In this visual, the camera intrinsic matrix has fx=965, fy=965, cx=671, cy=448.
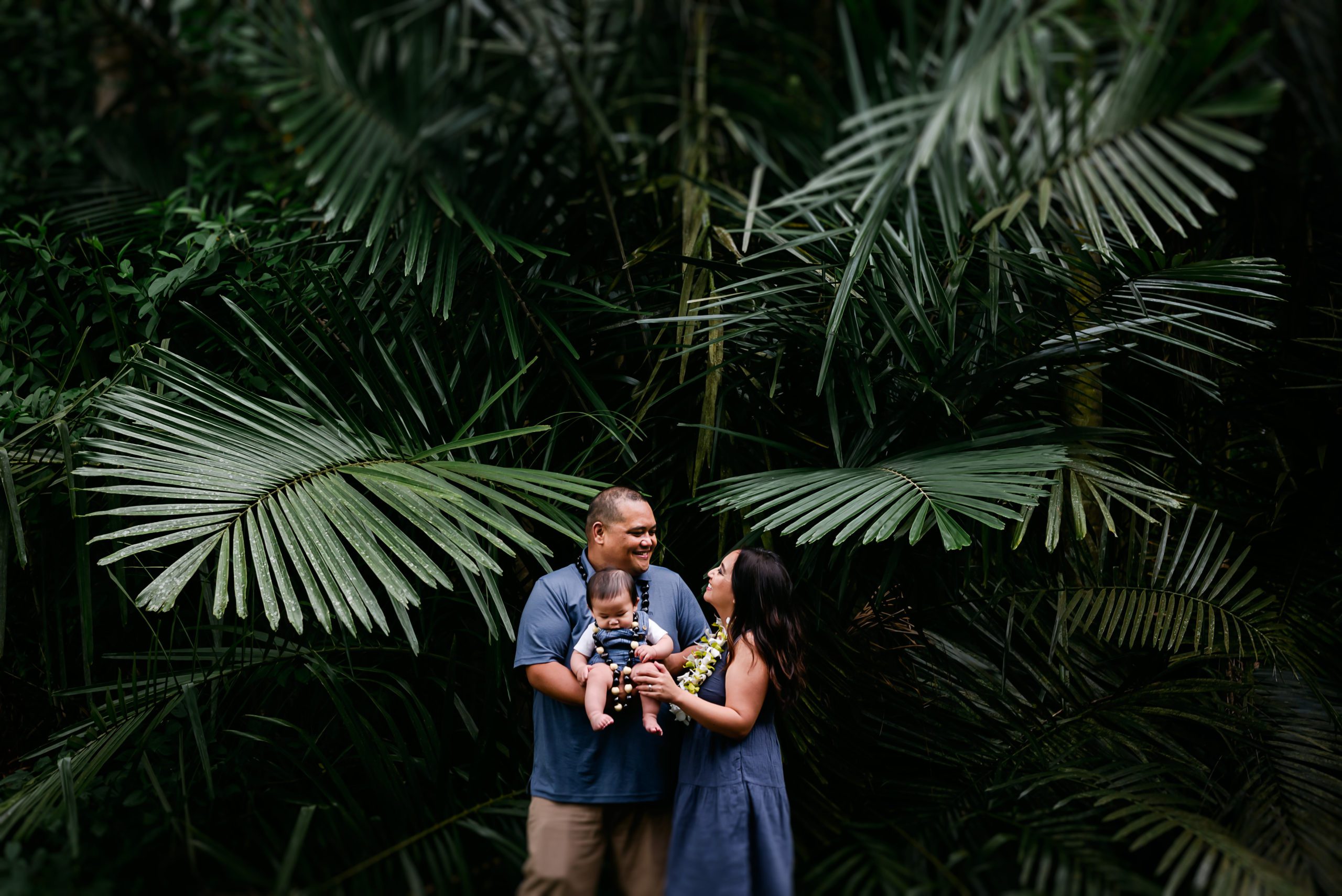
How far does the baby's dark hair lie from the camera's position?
166 cm

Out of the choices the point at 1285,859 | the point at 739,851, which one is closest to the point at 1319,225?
the point at 1285,859

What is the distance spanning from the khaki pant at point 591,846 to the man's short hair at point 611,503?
19.5 inches

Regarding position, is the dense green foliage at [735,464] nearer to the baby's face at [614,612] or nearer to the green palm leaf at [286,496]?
the green palm leaf at [286,496]

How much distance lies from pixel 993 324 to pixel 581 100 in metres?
1.47

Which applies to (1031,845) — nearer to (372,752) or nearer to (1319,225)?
(372,752)

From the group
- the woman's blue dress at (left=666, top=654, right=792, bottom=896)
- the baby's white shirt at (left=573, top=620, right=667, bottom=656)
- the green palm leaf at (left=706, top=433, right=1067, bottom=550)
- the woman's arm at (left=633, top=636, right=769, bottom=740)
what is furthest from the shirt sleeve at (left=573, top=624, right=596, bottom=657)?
the green palm leaf at (left=706, top=433, right=1067, bottom=550)

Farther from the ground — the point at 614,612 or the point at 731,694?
the point at 614,612

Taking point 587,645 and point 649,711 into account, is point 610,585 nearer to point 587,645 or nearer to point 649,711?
point 587,645

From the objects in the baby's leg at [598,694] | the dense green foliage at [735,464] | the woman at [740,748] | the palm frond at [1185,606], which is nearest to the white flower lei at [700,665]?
the woman at [740,748]

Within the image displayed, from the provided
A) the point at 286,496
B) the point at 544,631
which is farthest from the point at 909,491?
the point at 286,496

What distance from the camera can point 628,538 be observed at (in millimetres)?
1741

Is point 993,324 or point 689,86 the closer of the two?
point 993,324

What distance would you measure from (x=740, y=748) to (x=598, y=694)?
0.27 meters

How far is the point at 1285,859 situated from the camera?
170cm
